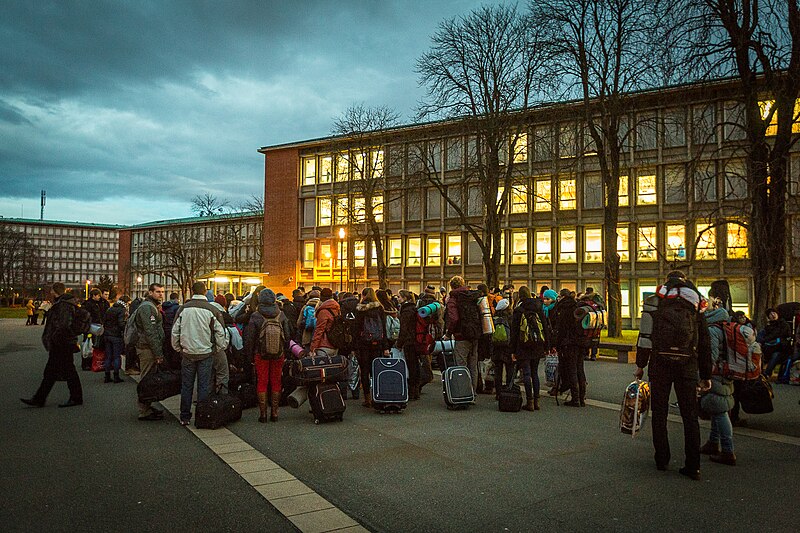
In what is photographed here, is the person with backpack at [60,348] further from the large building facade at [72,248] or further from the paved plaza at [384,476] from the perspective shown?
the large building facade at [72,248]

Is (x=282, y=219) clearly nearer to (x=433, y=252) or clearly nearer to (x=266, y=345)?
(x=433, y=252)

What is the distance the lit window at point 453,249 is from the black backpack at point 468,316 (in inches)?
1397

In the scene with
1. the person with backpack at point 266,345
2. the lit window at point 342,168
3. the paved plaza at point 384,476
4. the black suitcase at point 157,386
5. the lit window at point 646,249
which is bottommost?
the paved plaza at point 384,476

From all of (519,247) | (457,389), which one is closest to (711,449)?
(457,389)

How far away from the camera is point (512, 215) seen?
44812 mm

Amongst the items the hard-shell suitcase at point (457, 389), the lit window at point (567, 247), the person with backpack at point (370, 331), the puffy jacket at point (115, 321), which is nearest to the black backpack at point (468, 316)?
the hard-shell suitcase at point (457, 389)

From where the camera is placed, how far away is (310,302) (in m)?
12.5

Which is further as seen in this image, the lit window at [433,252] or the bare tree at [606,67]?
the lit window at [433,252]

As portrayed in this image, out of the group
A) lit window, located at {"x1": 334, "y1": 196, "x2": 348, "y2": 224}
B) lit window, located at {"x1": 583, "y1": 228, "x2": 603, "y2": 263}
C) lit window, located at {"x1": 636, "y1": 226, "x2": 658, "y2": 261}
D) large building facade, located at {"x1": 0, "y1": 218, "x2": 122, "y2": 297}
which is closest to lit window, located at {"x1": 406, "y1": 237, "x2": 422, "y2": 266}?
lit window, located at {"x1": 334, "y1": 196, "x2": 348, "y2": 224}

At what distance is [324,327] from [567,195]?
3460 centimetres

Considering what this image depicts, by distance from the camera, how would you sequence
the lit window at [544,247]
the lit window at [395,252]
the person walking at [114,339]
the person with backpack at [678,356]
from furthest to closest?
the lit window at [395,252], the lit window at [544,247], the person walking at [114,339], the person with backpack at [678,356]

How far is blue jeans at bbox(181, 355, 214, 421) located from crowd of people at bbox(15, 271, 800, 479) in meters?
0.02

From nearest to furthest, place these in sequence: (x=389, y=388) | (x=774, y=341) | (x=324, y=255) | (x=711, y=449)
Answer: (x=711, y=449)
(x=389, y=388)
(x=774, y=341)
(x=324, y=255)

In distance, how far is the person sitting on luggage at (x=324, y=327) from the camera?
10.8 meters
